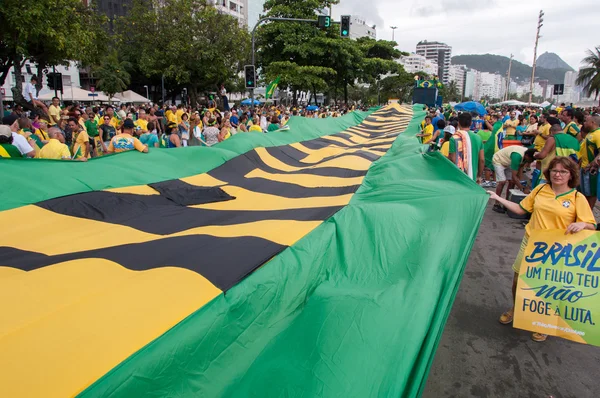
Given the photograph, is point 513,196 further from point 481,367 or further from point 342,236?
point 342,236

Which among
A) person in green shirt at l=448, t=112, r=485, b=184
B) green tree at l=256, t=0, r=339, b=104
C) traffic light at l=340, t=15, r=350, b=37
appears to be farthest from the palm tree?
person in green shirt at l=448, t=112, r=485, b=184

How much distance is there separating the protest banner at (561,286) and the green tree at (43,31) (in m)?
13.8

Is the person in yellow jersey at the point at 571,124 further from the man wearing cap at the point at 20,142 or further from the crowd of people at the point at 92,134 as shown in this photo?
the man wearing cap at the point at 20,142

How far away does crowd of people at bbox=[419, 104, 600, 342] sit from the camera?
325cm

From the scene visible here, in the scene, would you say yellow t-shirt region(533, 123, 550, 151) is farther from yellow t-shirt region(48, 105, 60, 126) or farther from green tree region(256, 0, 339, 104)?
green tree region(256, 0, 339, 104)

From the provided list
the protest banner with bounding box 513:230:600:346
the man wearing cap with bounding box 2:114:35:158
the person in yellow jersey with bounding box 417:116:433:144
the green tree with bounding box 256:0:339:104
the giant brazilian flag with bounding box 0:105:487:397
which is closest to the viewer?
the giant brazilian flag with bounding box 0:105:487:397

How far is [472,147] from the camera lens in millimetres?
6113

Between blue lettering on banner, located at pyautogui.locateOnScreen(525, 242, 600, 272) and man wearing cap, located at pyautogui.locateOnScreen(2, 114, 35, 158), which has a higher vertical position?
man wearing cap, located at pyautogui.locateOnScreen(2, 114, 35, 158)

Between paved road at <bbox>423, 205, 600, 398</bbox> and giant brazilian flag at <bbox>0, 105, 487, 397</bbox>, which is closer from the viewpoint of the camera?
giant brazilian flag at <bbox>0, 105, 487, 397</bbox>

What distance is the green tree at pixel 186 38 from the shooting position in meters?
25.6

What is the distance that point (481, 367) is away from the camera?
3139 mm

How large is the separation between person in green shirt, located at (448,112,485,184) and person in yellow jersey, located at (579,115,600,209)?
1541mm

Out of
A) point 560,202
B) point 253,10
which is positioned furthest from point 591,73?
point 253,10

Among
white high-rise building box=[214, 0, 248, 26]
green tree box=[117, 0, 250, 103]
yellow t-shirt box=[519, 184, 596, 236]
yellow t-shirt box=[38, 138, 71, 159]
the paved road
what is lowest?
the paved road
